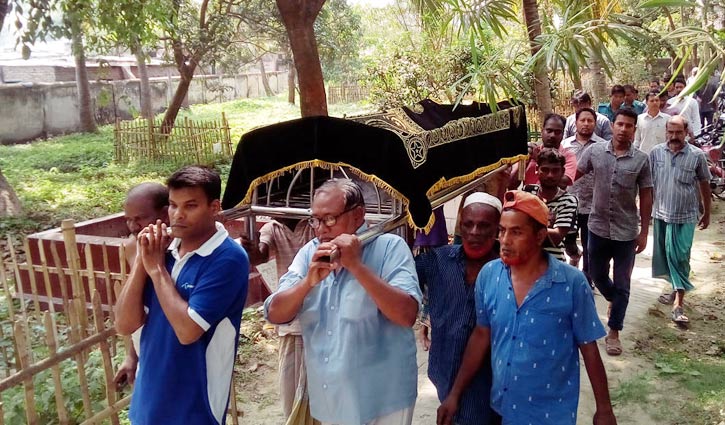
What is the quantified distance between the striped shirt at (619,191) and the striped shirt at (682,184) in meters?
0.61

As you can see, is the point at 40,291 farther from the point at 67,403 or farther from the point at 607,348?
the point at 607,348

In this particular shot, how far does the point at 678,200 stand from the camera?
5402 millimetres

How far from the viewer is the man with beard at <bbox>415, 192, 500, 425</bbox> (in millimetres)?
2738

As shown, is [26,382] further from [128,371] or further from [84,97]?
[84,97]

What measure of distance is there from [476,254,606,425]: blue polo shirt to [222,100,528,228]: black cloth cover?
1008 millimetres

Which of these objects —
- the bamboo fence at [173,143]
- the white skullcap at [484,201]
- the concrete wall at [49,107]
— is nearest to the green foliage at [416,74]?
the bamboo fence at [173,143]

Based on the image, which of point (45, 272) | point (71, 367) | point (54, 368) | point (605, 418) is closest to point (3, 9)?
point (45, 272)

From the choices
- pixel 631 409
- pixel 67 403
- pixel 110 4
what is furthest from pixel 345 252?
pixel 110 4

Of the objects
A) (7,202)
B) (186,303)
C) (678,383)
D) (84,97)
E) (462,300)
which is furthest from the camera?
(84,97)

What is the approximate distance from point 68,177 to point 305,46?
19.4ft

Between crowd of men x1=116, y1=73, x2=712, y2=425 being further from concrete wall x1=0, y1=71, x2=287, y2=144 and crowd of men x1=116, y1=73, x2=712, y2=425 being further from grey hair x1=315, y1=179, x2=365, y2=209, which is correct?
concrete wall x1=0, y1=71, x2=287, y2=144

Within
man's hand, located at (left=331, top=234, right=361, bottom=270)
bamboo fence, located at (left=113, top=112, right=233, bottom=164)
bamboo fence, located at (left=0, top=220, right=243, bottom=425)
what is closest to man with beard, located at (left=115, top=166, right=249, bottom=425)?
man's hand, located at (left=331, top=234, right=361, bottom=270)

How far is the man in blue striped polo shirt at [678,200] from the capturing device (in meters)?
5.40

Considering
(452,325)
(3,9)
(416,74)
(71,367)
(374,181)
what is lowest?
(71,367)
